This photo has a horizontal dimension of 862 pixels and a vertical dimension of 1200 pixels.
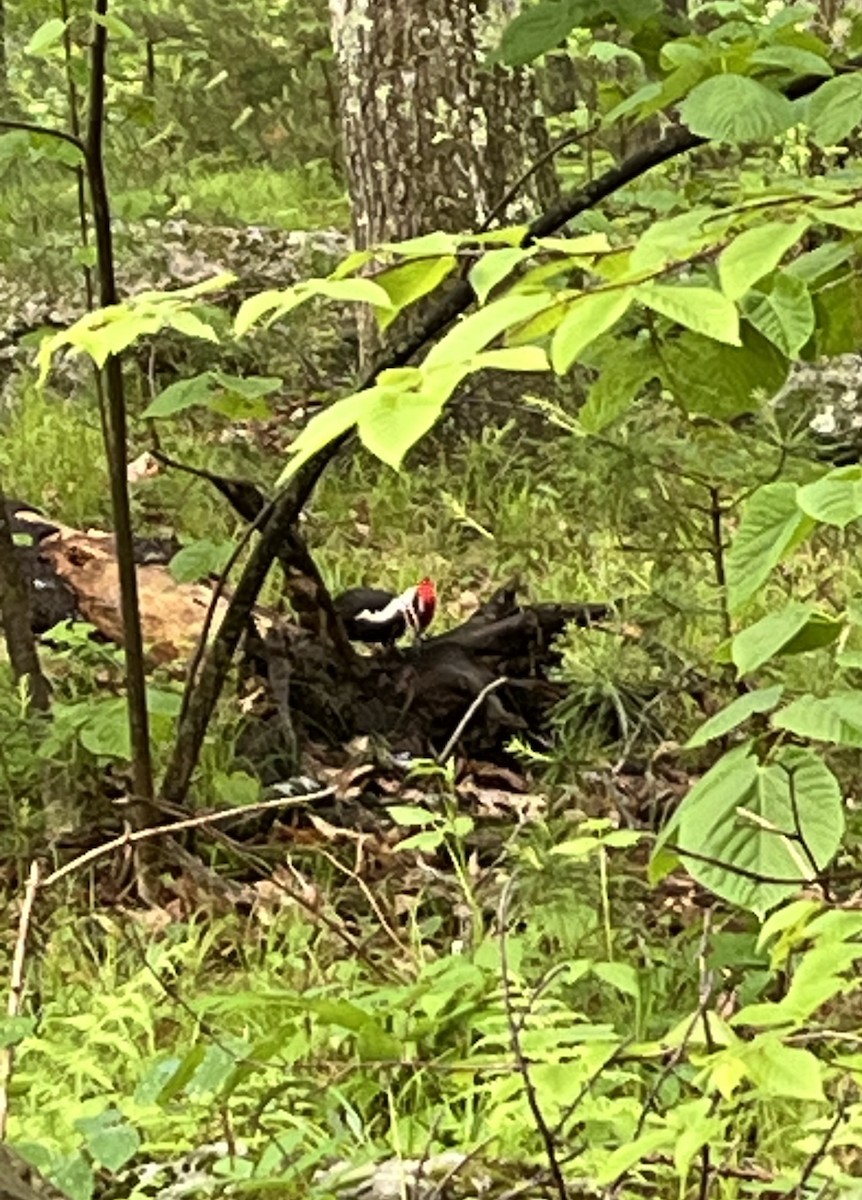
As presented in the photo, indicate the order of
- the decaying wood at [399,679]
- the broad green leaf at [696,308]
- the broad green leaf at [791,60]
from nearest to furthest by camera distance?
the broad green leaf at [696,308] < the broad green leaf at [791,60] < the decaying wood at [399,679]

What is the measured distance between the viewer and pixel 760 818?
143 centimetres

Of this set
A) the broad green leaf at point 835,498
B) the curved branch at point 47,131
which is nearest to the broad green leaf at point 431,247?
the broad green leaf at point 835,498

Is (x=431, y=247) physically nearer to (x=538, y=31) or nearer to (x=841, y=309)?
(x=841, y=309)

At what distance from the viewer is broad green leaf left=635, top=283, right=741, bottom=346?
120 centimetres

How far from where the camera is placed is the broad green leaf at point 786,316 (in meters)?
1.52

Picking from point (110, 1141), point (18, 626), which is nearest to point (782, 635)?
point (110, 1141)

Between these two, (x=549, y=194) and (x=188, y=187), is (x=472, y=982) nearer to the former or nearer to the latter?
(x=549, y=194)

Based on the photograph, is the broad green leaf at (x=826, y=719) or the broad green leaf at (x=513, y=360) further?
the broad green leaf at (x=826, y=719)

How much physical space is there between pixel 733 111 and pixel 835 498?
71 cm

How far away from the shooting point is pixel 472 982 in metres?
2.36

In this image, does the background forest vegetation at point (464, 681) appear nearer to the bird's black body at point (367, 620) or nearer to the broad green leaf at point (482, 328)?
the broad green leaf at point (482, 328)

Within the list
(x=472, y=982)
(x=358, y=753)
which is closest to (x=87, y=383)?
(x=358, y=753)

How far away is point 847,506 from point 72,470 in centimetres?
443

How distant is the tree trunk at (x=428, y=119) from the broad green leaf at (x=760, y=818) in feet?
14.4
